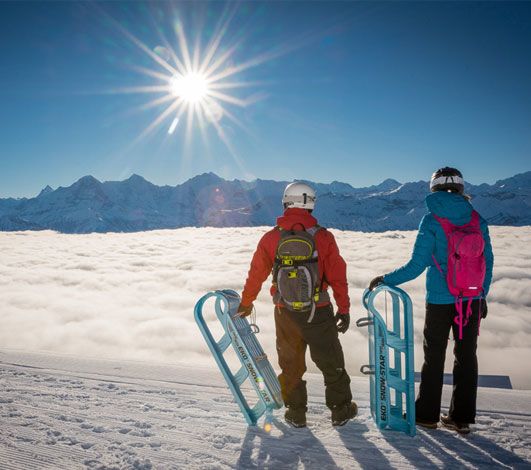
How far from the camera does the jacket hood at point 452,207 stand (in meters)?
3.27

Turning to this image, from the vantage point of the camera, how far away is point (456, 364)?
343cm

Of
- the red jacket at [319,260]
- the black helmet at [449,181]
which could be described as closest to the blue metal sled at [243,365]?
the red jacket at [319,260]

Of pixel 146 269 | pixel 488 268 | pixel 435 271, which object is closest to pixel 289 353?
pixel 435 271

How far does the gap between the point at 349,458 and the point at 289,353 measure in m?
1.00

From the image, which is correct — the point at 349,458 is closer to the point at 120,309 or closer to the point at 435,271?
the point at 435,271

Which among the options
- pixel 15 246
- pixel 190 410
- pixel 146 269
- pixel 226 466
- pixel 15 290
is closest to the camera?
pixel 226 466

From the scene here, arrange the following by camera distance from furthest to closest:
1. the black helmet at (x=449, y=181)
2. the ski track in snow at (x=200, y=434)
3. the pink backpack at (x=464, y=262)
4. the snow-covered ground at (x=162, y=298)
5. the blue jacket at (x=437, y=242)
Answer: the snow-covered ground at (x=162, y=298) → the black helmet at (x=449, y=181) → the blue jacket at (x=437, y=242) → the pink backpack at (x=464, y=262) → the ski track in snow at (x=200, y=434)

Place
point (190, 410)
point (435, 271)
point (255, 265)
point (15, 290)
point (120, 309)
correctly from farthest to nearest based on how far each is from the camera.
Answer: point (15, 290) → point (120, 309) → point (190, 410) → point (255, 265) → point (435, 271)

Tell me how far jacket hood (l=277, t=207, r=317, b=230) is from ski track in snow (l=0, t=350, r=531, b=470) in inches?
74.9

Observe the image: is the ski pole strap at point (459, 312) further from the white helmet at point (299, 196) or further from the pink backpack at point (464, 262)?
the white helmet at point (299, 196)

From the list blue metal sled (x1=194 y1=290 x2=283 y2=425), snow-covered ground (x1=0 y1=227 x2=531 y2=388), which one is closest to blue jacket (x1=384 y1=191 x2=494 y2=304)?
blue metal sled (x1=194 y1=290 x2=283 y2=425)

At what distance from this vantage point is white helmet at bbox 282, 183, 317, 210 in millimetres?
3613

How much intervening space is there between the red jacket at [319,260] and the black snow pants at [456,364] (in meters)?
0.80

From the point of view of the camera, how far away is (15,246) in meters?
23.5
